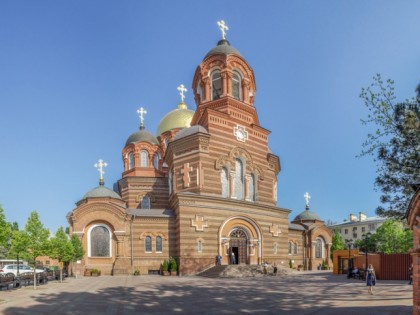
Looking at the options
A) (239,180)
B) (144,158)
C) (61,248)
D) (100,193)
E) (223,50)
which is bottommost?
(61,248)

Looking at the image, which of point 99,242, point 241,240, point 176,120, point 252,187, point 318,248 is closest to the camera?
point 99,242

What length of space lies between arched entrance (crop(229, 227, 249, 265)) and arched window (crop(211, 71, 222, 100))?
13.9m

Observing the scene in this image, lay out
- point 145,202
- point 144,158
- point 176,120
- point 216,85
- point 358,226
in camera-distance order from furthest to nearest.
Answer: point 358,226 < point 176,120 < point 144,158 < point 145,202 < point 216,85

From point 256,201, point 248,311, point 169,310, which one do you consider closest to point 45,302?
point 169,310

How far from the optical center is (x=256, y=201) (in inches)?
1481

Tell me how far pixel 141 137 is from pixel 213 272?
23.8 meters

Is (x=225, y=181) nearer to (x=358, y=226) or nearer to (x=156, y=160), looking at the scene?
(x=156, y=160)

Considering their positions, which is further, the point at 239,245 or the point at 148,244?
the point at 239,245

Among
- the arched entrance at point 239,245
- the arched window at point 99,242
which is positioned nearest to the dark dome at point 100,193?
the arched window at point 99,242

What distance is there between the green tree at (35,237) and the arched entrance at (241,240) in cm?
1584

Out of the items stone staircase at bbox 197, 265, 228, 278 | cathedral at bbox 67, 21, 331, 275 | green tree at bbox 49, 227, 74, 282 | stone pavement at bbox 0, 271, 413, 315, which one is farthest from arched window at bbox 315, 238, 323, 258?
green tree at bbox 49, 227, 74, 282

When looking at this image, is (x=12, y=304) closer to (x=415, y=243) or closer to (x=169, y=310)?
A: (x=169, y=310)

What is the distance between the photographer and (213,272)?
102 ft

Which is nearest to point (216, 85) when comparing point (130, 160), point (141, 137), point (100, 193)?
point (141, 137)
